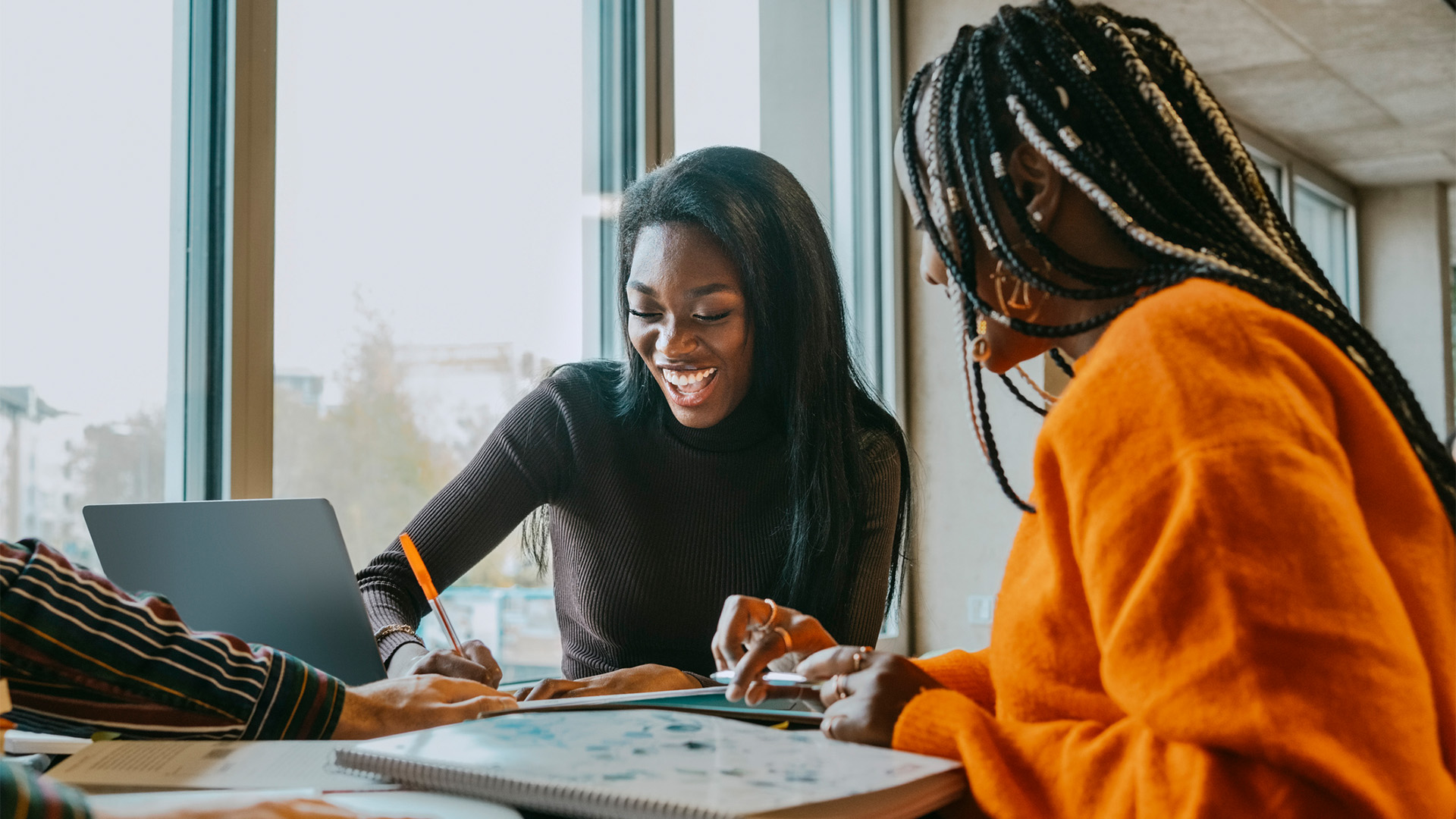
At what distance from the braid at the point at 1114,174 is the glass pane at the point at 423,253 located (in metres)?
1.30

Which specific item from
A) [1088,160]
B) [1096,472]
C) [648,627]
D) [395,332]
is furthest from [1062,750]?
[395,332]

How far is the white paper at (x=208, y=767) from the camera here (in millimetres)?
646

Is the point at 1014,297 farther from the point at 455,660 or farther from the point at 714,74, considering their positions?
the point at 714,74

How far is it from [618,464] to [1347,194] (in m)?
6.63

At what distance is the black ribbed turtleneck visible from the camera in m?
1.51

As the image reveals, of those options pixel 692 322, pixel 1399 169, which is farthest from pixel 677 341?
pixel 1399 169

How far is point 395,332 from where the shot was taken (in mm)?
2018

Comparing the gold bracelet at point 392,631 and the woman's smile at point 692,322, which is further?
the woman's smile at point 692,322

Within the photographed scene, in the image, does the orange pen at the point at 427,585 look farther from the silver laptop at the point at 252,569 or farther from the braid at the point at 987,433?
the braid at the point at 987,433

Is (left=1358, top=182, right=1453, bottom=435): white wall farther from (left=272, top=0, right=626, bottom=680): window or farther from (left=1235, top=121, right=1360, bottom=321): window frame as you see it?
(left=272, top=0, right=626, bottom=680): window

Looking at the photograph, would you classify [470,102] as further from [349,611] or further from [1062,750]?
[1062,750]

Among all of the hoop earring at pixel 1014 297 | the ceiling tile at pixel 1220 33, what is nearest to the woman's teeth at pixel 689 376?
the hoop earring at pixel 1014 297

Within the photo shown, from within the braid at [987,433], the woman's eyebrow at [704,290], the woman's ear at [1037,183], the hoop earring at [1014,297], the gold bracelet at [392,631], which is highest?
the woman's eyebrow at [704,290]

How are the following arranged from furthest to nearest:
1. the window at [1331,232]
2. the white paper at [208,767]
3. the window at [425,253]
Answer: the window at [1331,232] → the window at [425,253] → the white paper at [208,767]
